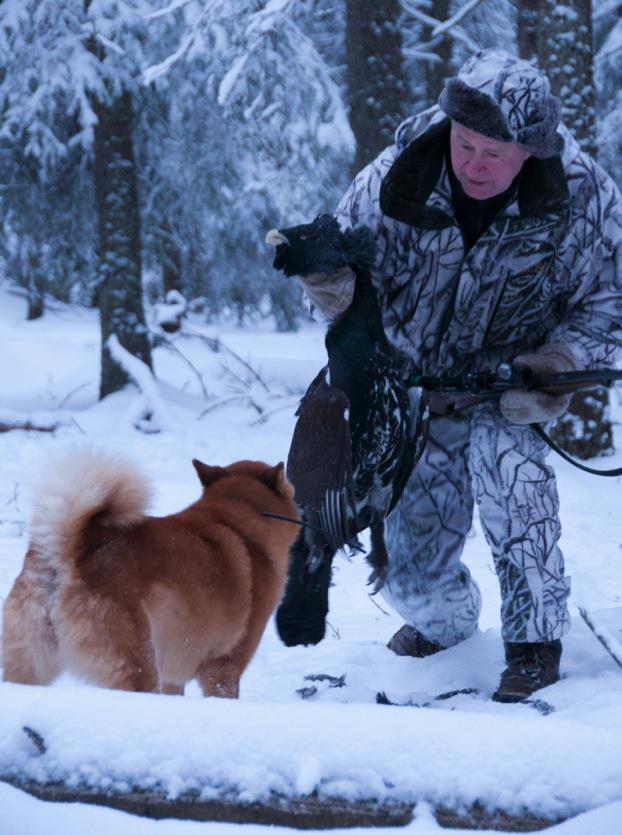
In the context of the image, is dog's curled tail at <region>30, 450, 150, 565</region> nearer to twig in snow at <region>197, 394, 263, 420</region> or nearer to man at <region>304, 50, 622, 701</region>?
man at <region>304, 50, 622, 701</region>

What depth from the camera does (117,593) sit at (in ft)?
8.72

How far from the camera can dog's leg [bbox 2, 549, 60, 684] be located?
2.63 m

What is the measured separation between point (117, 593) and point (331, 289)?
1.13 meters

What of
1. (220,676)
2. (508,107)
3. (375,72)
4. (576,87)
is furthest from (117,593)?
(375,72)

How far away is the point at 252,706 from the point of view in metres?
1.80

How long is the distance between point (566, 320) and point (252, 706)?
218 cm

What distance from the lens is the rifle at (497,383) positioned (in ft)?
10.2

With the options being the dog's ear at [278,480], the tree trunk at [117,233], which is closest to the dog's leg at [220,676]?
the dog's ear at [278,480]

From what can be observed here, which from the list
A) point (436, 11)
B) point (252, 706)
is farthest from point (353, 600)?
point (436, 11)

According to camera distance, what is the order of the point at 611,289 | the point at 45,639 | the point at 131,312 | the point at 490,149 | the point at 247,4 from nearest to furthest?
the point at 45,639
the point at 490,149
the point at 611,289
the point at 247,4
the point at 131,312

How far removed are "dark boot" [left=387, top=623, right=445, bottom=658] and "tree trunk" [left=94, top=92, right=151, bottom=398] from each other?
8.05 metres

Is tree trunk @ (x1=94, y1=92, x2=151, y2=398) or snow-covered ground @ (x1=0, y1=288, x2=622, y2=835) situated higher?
snow-covered ground @ (x1=0, y1=288, x2=622, y2=835)

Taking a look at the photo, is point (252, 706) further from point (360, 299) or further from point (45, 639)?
point (360, 299)

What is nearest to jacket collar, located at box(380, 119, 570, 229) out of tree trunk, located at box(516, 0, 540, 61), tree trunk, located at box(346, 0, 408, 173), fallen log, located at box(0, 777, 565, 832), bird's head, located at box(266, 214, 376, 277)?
bird's head, located at box(266, 214, 376, 277)
